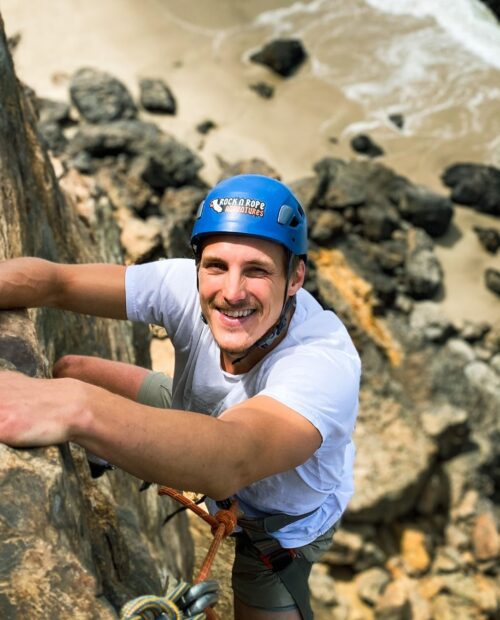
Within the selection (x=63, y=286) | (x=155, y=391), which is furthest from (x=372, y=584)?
(x=63, y=286)

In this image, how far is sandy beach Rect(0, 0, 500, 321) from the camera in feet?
66.0

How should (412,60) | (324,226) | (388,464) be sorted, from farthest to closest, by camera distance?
(412,60) → (324,226) → (388,464)

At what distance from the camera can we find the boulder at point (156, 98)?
21.2 metres

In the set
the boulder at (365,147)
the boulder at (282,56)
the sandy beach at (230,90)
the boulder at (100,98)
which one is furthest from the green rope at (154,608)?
the boulder at (282,56)

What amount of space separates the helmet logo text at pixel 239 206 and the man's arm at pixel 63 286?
718mm

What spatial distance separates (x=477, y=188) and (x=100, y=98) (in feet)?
33.8

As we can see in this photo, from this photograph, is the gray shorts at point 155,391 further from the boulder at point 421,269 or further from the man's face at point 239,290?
the boulder at point 421,269

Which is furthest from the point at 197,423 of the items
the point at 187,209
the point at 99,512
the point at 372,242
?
the point at 372,242

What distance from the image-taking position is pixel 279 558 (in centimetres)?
401

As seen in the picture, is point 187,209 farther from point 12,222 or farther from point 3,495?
point 3,495

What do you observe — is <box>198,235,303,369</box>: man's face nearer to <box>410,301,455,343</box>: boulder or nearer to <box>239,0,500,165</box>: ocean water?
<box>410,301,455,343</box>: boulder

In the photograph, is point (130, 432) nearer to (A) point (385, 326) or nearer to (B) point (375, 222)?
(A) point (385, 326)

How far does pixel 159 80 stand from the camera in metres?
22.3

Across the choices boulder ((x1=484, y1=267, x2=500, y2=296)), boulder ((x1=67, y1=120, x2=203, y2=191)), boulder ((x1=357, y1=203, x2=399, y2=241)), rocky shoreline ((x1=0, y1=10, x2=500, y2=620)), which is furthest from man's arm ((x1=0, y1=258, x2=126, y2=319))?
boulder ((x1=484, y1=267, x2=500, y2=296))
